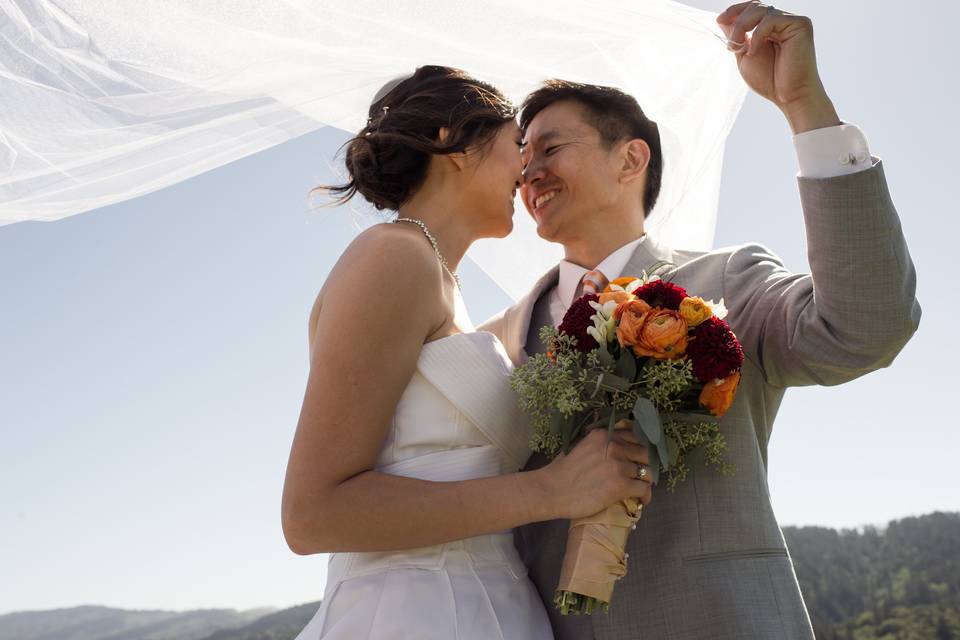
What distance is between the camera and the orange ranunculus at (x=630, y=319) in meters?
3.13

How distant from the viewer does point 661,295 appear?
3.32 metres

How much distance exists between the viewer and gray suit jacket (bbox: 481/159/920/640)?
11.1ft

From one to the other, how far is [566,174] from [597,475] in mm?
2783

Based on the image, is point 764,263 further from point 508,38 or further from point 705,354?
point 508,38

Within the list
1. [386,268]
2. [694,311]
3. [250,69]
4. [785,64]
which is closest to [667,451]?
[694,311]

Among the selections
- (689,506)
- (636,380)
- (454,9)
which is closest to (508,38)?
(454,9)

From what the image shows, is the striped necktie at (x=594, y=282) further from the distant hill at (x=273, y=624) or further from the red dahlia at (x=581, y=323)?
the distant hill at (x=273, y=624)

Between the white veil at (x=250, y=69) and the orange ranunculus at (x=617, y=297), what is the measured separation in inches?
57.2

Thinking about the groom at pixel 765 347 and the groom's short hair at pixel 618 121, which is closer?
the groom at pixel 765 347

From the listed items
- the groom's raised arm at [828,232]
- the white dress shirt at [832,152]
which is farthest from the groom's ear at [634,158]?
the white dress shirt at [832,152]

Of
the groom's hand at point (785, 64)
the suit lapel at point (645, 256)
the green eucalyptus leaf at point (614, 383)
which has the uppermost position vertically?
the groom's hand at point (785, 64)

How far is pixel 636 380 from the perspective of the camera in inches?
127

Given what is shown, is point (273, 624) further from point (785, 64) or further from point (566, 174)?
point (785, 64)

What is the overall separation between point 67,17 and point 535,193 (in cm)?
289
